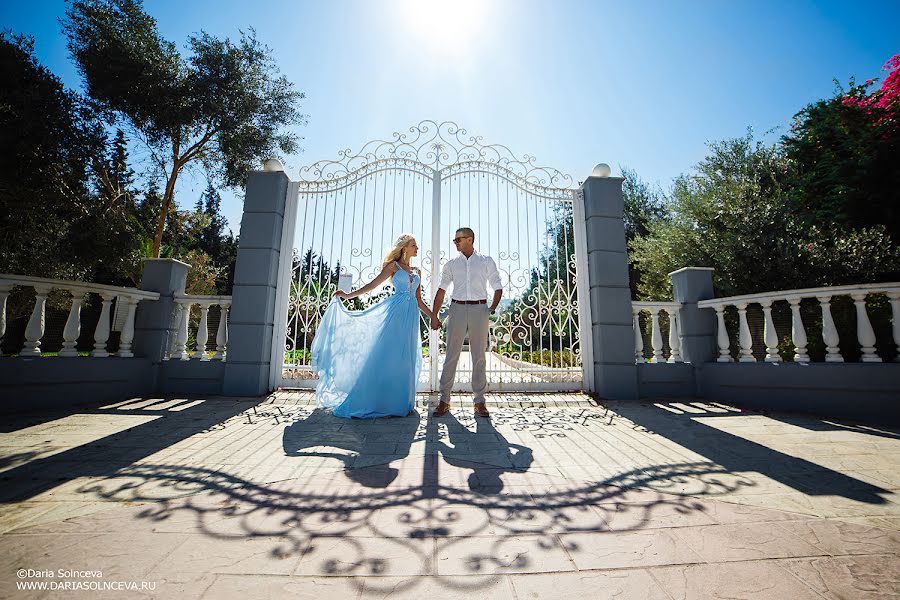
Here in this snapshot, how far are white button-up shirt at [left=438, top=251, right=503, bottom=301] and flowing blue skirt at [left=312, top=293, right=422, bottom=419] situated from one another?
542mm

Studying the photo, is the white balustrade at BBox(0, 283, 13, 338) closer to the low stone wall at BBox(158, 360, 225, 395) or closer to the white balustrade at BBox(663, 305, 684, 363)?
the low stone wall at BBox(158, 360, 225, 395)

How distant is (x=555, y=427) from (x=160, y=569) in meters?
3.30

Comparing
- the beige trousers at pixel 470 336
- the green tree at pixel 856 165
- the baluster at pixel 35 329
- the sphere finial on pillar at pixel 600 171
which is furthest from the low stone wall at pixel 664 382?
the green tree at pixel 856 165

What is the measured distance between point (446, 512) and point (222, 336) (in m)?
5.02

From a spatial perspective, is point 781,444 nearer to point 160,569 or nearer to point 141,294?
point 160,569

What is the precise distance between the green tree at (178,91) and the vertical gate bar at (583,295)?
1083cm

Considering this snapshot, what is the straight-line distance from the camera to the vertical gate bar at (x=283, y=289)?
5438 millimetres

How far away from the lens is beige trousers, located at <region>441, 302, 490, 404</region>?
4453mm

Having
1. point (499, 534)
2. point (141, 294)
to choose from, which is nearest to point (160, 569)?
point (499, 534)

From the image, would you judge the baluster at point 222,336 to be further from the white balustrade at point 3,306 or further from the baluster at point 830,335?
the baluster at point 830,335

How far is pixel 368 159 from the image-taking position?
607 centimetres

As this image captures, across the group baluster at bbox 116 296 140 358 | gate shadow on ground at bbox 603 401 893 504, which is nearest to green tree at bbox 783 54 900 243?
gate shadow on ground at bbox 603 401 893 504

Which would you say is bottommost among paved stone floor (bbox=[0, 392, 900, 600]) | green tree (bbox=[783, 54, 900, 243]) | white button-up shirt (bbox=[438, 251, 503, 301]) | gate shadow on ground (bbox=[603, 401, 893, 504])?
paved stone floor (bbox=[0, 392, 900, 600])

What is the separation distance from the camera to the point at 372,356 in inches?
163
